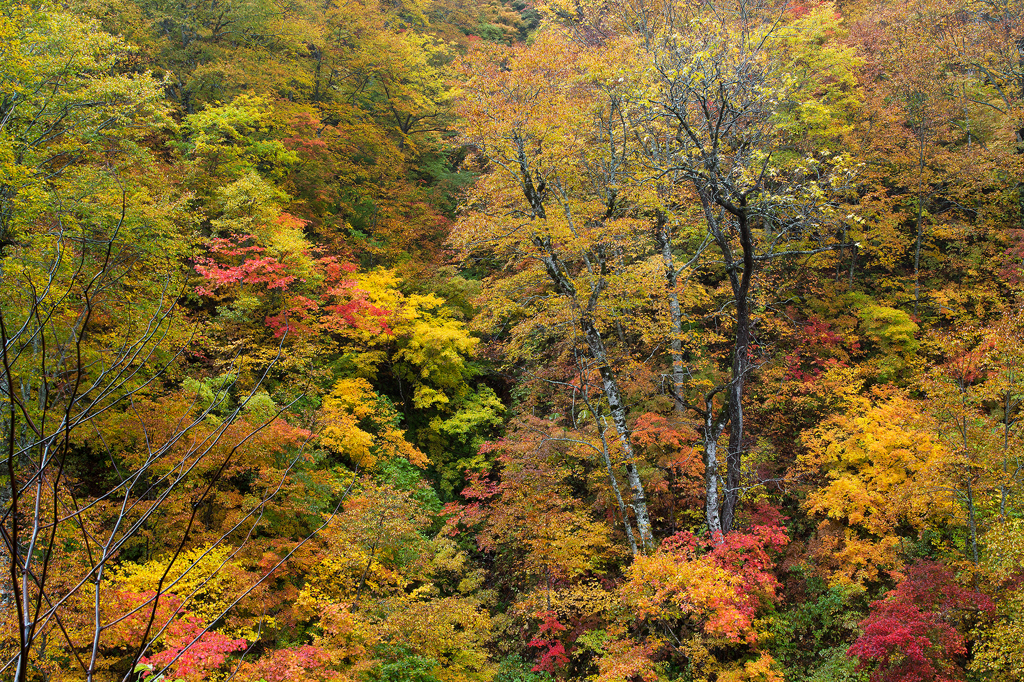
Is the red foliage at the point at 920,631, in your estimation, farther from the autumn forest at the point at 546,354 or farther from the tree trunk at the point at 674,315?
the tree trunk at the point at 674,315

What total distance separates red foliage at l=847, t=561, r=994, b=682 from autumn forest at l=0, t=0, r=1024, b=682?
5 cm

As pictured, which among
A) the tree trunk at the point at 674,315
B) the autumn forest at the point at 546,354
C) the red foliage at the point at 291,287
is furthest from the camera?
the tree trunk at the point at 674,315

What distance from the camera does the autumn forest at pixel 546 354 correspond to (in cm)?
657

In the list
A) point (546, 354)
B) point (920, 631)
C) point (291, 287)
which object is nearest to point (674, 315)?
point (546, 354)

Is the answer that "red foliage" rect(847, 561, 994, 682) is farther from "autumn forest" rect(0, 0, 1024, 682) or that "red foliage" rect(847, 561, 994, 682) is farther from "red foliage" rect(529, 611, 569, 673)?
"red foliage" rect(529, 611, 569, 673)

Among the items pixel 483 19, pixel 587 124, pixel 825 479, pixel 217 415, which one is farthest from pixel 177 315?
pixel 483 19

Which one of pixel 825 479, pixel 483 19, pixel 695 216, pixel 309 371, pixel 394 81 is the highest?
pixel 483 19

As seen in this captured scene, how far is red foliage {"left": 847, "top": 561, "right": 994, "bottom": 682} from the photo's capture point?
5.95m

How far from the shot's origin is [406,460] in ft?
37.7

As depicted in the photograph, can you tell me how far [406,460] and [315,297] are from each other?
13.8 feet

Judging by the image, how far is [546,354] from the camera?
14555mm

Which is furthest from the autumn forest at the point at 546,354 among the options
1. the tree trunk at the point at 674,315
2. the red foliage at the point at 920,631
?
the tree trunk at the point at 674,315

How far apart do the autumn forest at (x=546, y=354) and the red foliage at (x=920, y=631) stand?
5 centimetres

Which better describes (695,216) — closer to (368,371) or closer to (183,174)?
(368,371)
